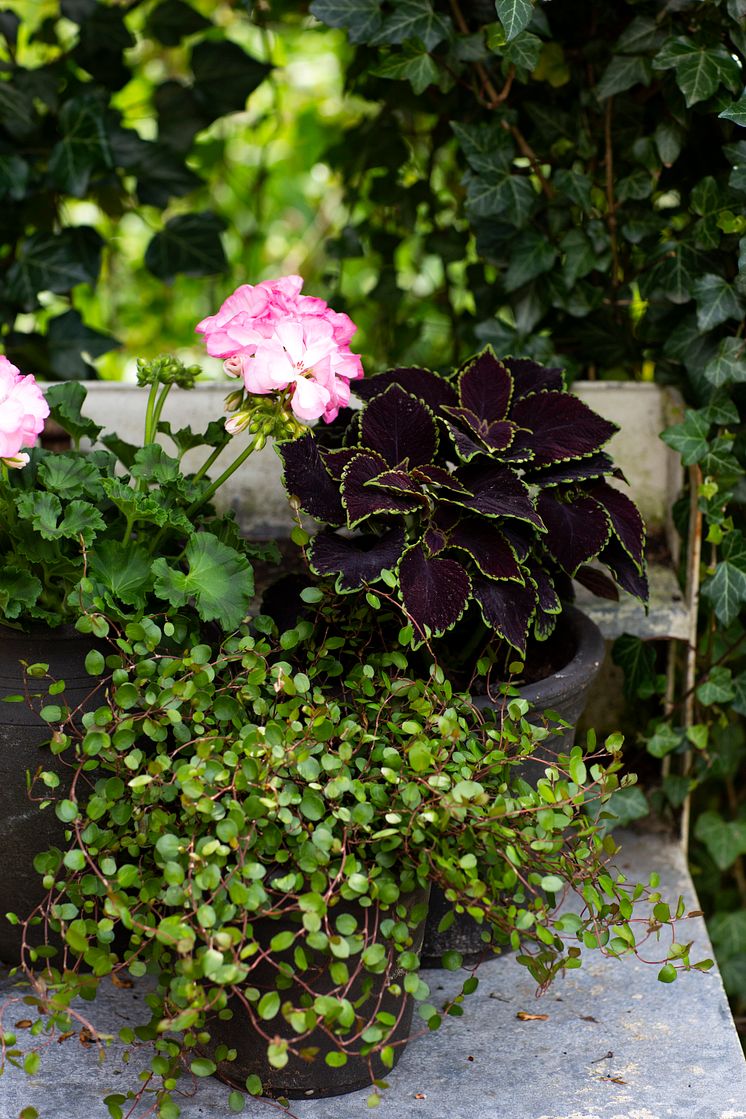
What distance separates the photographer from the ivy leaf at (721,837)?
1686 millimetres

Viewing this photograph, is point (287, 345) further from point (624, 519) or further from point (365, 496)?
point (624, 519)

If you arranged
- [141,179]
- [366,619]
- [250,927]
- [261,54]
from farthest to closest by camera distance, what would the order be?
[261,54]
[141,179]
[366,619]
[250,927]

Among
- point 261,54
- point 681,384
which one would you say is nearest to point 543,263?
point 681,384

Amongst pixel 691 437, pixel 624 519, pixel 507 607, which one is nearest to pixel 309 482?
pixel 507 607

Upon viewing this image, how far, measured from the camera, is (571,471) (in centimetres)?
135

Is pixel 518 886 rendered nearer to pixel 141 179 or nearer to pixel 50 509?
pixel 50 509

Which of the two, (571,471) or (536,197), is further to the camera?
(536,197)

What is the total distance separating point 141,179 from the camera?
196 cm

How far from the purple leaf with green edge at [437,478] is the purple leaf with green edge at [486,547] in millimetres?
48

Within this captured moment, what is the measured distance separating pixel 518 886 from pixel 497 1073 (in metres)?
0.21

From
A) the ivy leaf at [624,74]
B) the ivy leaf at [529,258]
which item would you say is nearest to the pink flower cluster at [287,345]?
the ivy leaf at [529,258]

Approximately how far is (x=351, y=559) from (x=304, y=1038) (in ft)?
1.59

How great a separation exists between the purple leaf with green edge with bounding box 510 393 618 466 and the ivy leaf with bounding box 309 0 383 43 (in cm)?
56

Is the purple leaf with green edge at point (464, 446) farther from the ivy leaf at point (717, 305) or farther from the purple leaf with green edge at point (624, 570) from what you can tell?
the ivy leaf at point (717, 305)
